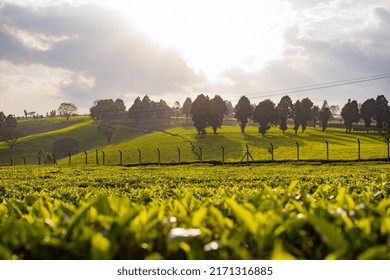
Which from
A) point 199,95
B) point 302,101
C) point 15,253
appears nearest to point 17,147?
point 199,95

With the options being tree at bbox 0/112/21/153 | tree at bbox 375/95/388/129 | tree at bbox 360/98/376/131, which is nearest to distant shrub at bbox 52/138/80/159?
tree at bbox 0/112/21/153

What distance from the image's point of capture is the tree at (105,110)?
16212 centimetres

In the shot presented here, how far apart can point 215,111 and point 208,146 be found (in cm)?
1904

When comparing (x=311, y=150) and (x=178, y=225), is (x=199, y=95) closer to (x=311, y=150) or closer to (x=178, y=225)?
Answer: (x=311, y=150)

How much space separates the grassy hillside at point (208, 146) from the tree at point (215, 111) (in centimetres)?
317

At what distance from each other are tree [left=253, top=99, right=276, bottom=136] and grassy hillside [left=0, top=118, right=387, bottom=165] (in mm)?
2730

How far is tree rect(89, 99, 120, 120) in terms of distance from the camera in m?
162

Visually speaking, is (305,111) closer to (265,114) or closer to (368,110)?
(265,114)

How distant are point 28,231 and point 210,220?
3.73ft

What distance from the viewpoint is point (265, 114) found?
108 metres

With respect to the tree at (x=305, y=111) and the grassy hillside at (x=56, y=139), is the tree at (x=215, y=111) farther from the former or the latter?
the grassy hillside at (x=56, y=139)

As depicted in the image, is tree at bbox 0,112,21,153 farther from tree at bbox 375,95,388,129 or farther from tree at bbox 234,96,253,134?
tree at bbox 375,95,388,129

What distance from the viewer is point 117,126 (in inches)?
5763
